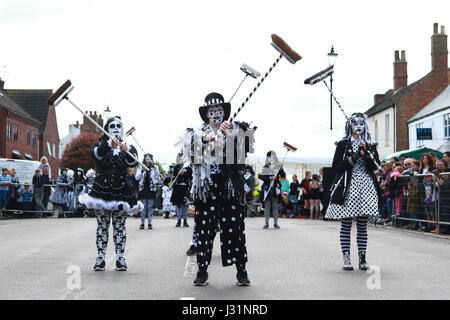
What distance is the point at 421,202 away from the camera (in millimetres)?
16703

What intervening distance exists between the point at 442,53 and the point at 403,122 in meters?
5.26

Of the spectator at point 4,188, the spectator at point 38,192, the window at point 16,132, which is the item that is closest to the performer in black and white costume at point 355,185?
the spectator at point 4,188

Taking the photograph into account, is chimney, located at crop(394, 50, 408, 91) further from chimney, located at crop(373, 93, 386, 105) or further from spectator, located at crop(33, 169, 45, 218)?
spectator, located at crop(33, 169, 45, 218)

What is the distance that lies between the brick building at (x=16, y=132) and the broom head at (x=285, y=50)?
45.8 meters

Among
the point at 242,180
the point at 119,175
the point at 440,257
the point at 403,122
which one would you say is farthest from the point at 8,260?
the point at 403,122

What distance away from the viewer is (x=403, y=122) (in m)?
46.0

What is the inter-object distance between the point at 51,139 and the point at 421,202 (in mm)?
53669

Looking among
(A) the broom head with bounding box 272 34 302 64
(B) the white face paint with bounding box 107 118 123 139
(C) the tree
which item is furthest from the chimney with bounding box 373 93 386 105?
(A) the broom head with bounding box 272 34 302 64

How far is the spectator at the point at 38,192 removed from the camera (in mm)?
25375

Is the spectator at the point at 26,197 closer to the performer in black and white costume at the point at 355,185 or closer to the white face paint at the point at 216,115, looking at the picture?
the performer in black and white costume at the point at 355,185

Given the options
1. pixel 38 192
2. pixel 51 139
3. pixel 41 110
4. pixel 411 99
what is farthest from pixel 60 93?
pixel 51 139

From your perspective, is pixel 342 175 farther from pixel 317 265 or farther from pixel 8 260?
pixel 8 260

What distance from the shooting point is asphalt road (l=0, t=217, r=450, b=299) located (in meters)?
6.64

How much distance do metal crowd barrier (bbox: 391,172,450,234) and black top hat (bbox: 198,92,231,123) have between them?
9.37 meters
